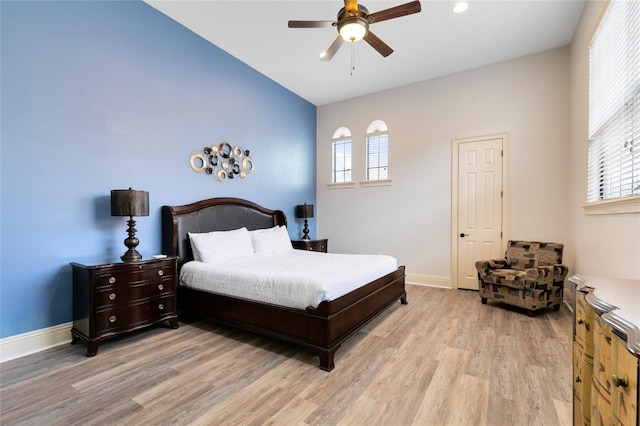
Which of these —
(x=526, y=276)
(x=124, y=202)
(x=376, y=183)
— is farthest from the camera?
(x=376, y=183)

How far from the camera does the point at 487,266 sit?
3756 mm

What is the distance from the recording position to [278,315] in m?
2.50

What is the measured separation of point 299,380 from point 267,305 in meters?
0.71

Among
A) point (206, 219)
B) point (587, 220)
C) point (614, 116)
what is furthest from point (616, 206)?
point (206, 219)

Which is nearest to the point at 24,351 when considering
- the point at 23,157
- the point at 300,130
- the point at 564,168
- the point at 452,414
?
the point at 23,157

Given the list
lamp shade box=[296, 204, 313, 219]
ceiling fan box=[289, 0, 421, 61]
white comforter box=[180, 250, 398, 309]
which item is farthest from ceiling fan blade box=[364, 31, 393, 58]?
lamp shade box=[296, 204, 313, 219]

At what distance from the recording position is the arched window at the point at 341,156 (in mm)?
5801

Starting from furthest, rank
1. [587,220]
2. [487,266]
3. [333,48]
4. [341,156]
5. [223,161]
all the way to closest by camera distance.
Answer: [341,156] → [223,161] → [487,266] → [587,220] → [333,48]

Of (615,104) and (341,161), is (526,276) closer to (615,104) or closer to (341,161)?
(615,104)

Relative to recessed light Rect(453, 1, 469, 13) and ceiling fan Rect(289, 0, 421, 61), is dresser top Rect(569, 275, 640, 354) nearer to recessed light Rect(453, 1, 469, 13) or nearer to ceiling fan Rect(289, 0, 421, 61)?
ceiling fan Rect(289, 0, 421, 61)

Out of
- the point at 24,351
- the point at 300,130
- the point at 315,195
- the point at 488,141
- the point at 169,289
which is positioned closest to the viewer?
the point at 24,351

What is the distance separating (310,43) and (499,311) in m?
4.27

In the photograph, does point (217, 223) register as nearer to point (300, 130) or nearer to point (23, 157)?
point (23, 157)

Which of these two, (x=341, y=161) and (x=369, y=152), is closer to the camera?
(x=369, y=152)
